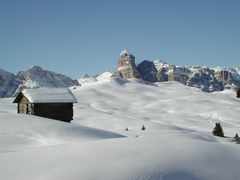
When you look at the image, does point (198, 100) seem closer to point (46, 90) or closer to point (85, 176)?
point (46, 90)

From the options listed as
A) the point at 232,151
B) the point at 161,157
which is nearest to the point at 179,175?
the point at 161,157

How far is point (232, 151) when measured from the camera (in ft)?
36.8

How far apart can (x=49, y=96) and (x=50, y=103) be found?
29.0 inches

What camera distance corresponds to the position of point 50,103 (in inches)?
1725

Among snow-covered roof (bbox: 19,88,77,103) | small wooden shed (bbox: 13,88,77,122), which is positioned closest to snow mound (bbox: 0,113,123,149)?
snow-covered roof (bbox: 19,88,77,103)

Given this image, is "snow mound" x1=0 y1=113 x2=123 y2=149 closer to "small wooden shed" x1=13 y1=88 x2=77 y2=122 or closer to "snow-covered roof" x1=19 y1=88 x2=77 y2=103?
"snow-covered roof" x1=19 y1=88 x2=77 y2=103

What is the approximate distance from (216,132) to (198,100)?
7633cm

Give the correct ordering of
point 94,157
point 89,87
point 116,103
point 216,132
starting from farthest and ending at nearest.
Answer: point 89,87 < point 116,103 < point 216,132 < point 94,157

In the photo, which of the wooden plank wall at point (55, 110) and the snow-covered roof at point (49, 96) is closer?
the snow-covered roof at point (49, 96)

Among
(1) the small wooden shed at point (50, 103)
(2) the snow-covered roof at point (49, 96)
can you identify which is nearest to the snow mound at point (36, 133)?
(2) the snow-covered roof at point (49, 96)

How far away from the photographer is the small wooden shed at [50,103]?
142 feet

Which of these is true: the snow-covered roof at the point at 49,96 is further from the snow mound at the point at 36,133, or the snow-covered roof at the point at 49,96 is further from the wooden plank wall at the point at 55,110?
the snow mound at the point at 36,133

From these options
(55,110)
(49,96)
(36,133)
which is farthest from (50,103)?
(36,133)

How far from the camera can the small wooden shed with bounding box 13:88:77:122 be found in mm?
43375
